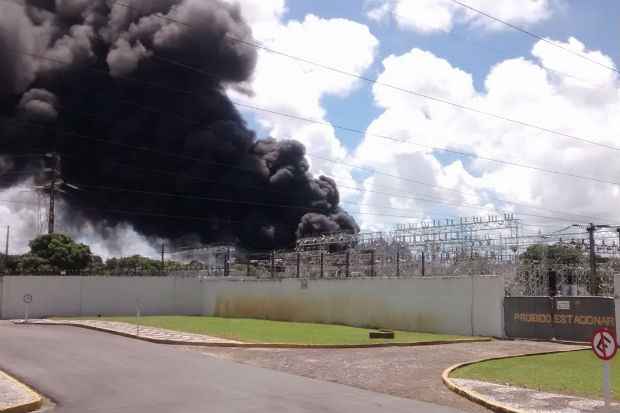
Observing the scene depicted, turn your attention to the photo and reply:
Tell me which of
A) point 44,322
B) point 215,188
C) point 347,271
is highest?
point 215,188

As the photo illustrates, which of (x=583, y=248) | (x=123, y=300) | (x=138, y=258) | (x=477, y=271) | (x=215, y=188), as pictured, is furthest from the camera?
(x=138, y=258)

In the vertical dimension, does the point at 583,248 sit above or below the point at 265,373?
above

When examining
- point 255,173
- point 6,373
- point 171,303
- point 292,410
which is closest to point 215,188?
point 255,173

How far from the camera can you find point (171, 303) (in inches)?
1630

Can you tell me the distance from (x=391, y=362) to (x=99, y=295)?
90.9 feet

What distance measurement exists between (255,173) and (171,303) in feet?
69.0

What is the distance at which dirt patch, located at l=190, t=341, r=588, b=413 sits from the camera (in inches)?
461

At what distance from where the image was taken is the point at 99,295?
3934cm

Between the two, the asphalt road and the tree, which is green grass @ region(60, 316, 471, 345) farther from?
the tree

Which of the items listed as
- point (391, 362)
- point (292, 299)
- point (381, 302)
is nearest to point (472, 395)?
point (391, 362)

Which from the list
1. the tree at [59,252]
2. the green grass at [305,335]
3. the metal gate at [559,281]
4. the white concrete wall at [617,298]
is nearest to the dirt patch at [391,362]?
the white concrete wall at [617,298]

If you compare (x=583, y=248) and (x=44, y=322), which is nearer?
(x=44, y=322)

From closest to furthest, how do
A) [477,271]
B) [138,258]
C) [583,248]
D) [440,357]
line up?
[440,357] < [477,271] < [583,248] < [138,258]

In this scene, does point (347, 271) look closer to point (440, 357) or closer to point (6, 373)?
point (440, 357)
